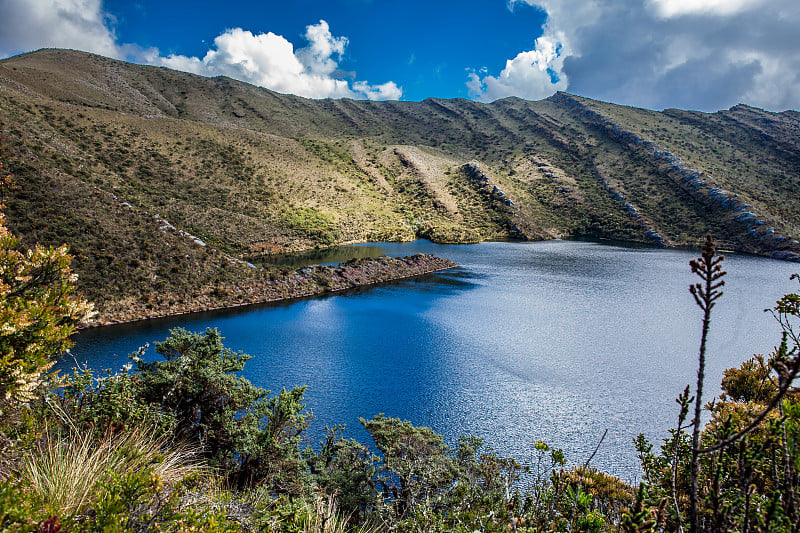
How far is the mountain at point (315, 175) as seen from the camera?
31547mm

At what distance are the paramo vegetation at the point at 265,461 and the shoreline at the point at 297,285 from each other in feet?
51.6

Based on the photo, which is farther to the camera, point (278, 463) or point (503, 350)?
point (503, 350)

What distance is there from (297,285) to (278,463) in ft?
93.2

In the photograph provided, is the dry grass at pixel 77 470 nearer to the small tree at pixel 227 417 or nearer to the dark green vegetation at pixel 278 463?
the dark green vegetation at pixel 278 463

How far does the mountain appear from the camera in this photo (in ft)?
104

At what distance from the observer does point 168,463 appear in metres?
5.74

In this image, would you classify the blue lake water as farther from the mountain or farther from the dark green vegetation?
the mountain

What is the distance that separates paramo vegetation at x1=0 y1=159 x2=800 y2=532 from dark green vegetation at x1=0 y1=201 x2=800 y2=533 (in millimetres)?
34

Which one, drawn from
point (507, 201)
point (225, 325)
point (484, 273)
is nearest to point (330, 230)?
point (484, 273)

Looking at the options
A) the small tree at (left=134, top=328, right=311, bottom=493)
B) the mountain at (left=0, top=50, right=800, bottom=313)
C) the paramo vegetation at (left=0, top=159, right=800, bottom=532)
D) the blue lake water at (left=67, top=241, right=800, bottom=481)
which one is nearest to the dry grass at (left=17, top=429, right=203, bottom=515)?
the paramo vegetation at (left=0, top=159, right=800, bottom=532)

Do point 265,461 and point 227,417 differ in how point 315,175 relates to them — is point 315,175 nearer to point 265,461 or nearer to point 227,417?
point 227,417

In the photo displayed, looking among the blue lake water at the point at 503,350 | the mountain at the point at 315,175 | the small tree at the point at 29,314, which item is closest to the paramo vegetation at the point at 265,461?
the small tree at the point at 29,314

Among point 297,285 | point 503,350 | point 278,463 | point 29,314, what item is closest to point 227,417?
point 278,463

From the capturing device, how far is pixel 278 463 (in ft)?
32.6
